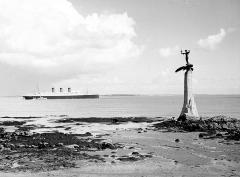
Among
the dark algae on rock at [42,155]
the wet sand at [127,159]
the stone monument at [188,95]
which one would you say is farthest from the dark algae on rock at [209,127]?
the dark algae on rock at [42,155]

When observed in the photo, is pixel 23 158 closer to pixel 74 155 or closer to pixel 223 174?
pixel 74 155

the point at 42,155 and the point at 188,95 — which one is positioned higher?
the point at 188,95

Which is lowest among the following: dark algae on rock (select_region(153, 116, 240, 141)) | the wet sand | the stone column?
the wet sand

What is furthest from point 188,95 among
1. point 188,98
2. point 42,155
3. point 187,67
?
point 42,155

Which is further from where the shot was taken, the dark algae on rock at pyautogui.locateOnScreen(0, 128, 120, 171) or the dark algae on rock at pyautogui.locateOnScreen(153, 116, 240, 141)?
the dark algae on rock at pyautogui.locateOnScreen(153, 116, 240, 141)

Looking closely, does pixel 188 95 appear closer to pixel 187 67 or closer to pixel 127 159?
pixel 187 67

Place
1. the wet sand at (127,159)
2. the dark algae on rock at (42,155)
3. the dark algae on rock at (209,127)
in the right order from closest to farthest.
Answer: the wet sand at (127,159) < the dark algae on rock at (42,155) < the dark algae on rock at (209,127)

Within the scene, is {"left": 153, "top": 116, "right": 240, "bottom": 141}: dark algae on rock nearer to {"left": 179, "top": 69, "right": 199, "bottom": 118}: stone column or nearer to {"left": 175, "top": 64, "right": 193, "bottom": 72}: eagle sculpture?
{"left": 179, "top": 69, "right": 199, "bottom": 118}: stone column

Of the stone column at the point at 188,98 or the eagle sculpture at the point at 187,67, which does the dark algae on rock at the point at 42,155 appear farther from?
the eagle sculpture at the point at 187,67

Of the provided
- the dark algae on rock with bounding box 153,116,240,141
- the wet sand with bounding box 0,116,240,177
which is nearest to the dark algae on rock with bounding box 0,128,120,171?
the wet sand with bounding box 0,116,240,177

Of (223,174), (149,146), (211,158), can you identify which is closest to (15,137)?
(149,146)

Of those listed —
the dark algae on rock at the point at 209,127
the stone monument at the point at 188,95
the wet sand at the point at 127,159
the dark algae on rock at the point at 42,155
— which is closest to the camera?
the wet sand at the point at 127,159

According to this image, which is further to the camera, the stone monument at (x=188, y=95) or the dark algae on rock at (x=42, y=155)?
the stone monument at (x=188, y=95)

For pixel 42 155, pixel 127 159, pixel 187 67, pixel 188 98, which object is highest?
pixel 187 67
